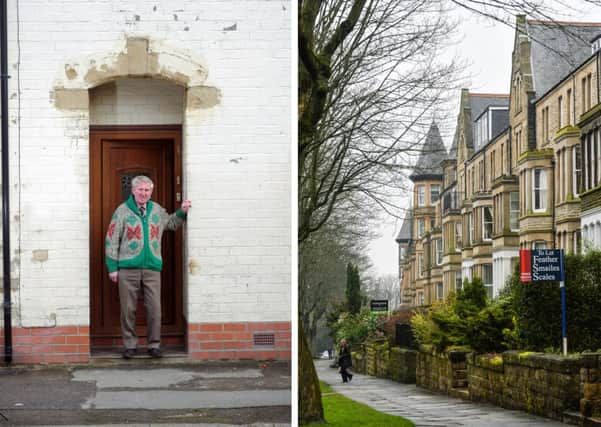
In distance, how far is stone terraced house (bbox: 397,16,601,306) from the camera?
2.81 metres

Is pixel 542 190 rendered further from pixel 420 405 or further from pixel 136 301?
pixel 136 301

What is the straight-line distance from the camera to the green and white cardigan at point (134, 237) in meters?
3.00

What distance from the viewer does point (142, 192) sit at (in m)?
3.04

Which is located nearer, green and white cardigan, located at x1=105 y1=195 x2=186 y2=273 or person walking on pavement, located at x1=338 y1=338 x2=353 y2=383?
green and white cardigan, located at x1=105 y1=195 x2=186 y2=273

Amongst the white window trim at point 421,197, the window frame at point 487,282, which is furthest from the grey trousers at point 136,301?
the window frame at point 487,282

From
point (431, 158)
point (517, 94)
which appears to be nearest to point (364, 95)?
point (431, 158)

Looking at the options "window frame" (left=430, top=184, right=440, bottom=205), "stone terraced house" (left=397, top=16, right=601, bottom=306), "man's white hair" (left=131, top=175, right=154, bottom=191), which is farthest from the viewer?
"window frame" (left=430, top=184, right=440, bottom=205)

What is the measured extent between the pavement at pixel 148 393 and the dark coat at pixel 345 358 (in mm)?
200

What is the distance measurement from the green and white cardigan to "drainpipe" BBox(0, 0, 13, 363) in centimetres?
34

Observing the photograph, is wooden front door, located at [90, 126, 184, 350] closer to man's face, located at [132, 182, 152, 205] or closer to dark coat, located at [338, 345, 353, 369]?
man's face, located at [132, 182, 152, 205]

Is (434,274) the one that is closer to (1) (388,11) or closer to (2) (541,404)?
(2) (541,404)

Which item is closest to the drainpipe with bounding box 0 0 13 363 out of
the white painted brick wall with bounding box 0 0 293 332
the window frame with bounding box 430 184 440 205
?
the white painted brick wall with bounding box 0 0 293 332

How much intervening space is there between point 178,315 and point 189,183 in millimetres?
470

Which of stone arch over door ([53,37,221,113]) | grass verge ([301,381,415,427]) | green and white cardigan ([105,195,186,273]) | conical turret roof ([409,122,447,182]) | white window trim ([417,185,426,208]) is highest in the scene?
stone arch over door ([53,37,221,113])
